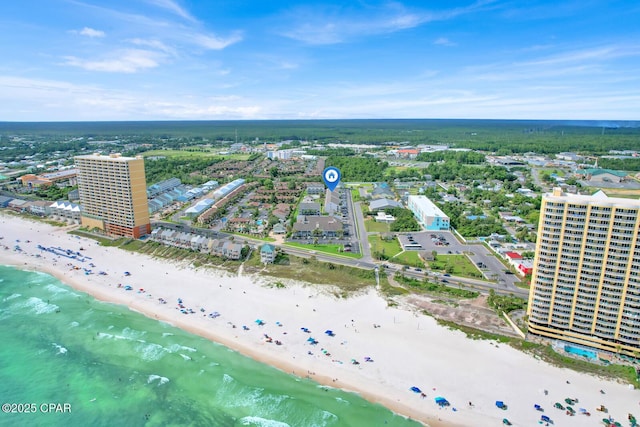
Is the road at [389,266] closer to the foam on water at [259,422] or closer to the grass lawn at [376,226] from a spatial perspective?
the grass lawn at [376,226]

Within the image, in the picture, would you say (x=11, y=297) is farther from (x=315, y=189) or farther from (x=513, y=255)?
(x=315, y=189)

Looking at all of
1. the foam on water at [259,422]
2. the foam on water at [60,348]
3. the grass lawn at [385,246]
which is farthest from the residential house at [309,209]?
the foam on water at [259,422]

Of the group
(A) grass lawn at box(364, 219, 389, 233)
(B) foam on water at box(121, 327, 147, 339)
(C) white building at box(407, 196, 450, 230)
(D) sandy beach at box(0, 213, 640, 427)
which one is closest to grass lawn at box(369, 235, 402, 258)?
(A) grass lawn at box(364, 219, 389, 233)

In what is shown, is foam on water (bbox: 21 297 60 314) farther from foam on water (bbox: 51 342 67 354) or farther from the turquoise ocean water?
foam on water (bbox: 51 342 67 354)

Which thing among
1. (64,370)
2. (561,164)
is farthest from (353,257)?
(561,164)

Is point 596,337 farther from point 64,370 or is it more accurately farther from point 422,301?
point 64,370

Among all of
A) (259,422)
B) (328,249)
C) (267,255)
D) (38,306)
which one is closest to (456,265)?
(328,249)
